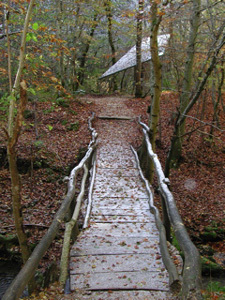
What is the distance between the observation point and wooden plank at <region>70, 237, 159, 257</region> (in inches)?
181

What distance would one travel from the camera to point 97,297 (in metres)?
3.44

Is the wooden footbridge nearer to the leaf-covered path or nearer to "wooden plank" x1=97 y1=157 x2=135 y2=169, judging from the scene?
the leaf-covered path

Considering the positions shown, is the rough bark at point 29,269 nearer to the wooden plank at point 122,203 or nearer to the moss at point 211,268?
the wooden plank at point 122,203

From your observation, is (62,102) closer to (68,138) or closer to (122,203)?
(68,138)

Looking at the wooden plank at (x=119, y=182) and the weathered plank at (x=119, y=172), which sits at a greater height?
the weathered plank at (x=119, y=172)

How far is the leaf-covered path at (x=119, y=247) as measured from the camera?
362cm

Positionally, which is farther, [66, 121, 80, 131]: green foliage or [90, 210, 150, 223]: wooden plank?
[66, 121, 80, 131]: green foliage

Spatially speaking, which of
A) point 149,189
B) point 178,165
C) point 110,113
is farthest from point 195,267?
point 110,113

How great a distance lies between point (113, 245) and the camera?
4844mm

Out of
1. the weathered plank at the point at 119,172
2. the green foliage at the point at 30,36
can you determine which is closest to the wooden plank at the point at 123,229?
the weathered plank at the point at 119,172

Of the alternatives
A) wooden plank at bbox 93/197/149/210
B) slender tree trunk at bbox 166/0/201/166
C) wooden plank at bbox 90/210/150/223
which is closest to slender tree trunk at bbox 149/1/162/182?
slender tree trunk at bbox 166/0/201/166

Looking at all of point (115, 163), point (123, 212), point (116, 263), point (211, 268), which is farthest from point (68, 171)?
point (116, 263)

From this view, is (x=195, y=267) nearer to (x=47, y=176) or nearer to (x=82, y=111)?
(x=47, y=176)

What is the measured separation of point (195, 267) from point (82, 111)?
14.9 meters
